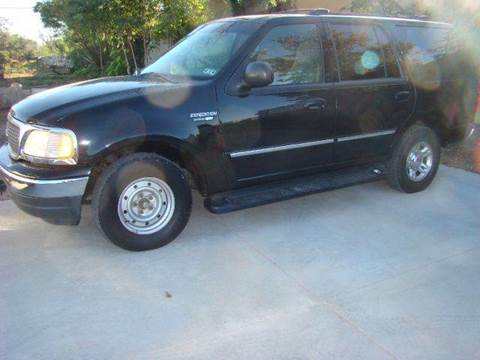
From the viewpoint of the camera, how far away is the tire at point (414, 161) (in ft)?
17.8

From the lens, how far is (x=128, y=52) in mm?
15672

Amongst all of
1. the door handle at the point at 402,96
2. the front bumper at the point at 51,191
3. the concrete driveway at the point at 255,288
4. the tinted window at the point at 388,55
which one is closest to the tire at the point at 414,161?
the door handle at the point at 402,96

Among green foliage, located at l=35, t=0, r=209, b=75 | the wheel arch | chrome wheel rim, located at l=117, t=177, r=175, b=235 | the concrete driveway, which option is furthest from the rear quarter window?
green foliage, located at l=35, t=0, r=209, b=75

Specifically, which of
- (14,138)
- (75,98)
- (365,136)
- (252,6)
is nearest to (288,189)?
(365,136)

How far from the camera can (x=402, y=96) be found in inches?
206

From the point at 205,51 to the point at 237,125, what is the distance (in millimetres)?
A: 920

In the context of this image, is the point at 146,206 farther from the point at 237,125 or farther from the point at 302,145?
the point at 302,145

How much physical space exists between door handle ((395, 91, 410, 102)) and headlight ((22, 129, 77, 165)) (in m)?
3.38

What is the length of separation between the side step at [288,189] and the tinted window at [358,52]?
99cm

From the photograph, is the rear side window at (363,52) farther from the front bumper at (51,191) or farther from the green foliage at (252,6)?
the green foliage at (252,6)

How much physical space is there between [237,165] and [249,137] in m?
0.27

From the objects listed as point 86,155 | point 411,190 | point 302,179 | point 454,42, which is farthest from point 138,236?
point 454,42

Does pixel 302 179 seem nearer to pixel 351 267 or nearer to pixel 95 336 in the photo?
pixel 351 267

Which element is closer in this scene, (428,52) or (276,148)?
(276,148)
